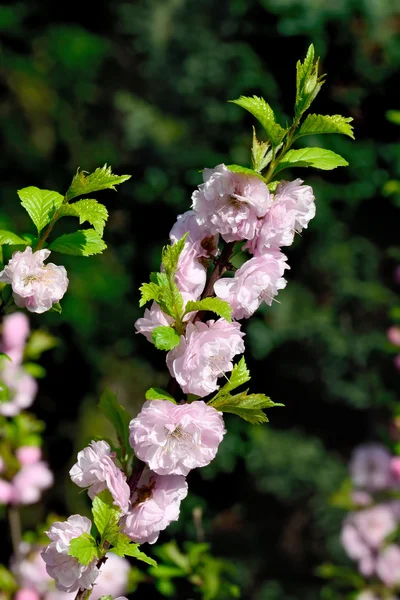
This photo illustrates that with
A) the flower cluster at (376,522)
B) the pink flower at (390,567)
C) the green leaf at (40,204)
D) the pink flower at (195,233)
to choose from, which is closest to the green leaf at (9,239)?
the green leaf at (40,204)

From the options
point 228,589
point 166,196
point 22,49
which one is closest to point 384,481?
point 228,589

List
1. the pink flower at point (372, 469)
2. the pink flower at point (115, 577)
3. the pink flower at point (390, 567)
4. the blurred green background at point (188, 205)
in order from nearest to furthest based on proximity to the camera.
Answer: the pink flower at point (115, 577), the pink flower at point (390, 567), the pink flower at point (372, 469), the blurred green background at point (188, 205)

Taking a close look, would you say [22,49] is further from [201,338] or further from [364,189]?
[201,338]

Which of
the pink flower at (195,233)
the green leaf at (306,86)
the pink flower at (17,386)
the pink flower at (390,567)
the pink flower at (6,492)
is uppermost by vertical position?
the green leaf at (306,86)

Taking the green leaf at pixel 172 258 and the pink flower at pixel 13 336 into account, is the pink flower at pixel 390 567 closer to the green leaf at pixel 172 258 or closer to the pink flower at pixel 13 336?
the pink flower at pixel 13 336

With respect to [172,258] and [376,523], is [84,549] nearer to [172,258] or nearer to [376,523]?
[172,258]

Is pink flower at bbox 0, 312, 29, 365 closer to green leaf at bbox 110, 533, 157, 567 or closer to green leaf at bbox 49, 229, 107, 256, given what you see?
green leaf at bbox 49, 229, 107, 256
